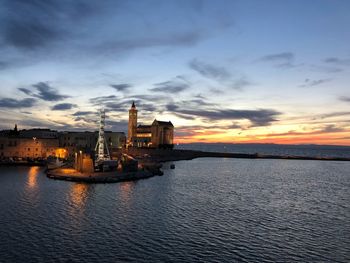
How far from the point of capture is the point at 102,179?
2894 inches

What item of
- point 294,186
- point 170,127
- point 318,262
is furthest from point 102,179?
point 170,127

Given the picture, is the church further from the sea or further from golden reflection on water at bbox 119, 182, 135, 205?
the sea

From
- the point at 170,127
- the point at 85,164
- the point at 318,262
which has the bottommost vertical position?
the point at 318,262

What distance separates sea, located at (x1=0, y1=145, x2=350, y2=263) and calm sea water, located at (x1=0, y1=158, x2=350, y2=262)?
0.30ft

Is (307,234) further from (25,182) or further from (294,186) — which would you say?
(25,182)

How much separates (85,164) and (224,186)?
32.1 metres

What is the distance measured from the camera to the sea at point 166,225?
1191 inches

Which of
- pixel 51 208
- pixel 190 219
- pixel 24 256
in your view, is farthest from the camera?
pixel 51 208

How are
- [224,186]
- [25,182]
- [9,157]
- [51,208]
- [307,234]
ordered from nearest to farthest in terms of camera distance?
1. [307,234]
2. [51,208]
3. [25,182]
4. [224,186]
5. [9,157]

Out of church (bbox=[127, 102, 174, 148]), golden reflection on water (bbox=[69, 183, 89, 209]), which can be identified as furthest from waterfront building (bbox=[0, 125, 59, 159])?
golden reflection on water (bbox=[69, 183, 89, 209])

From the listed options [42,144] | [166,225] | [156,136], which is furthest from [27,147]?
[166,225]

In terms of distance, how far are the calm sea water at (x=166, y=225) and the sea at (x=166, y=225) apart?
0.30ft

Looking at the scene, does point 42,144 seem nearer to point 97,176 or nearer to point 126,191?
point 97,176

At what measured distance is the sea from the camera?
99.2 ft
